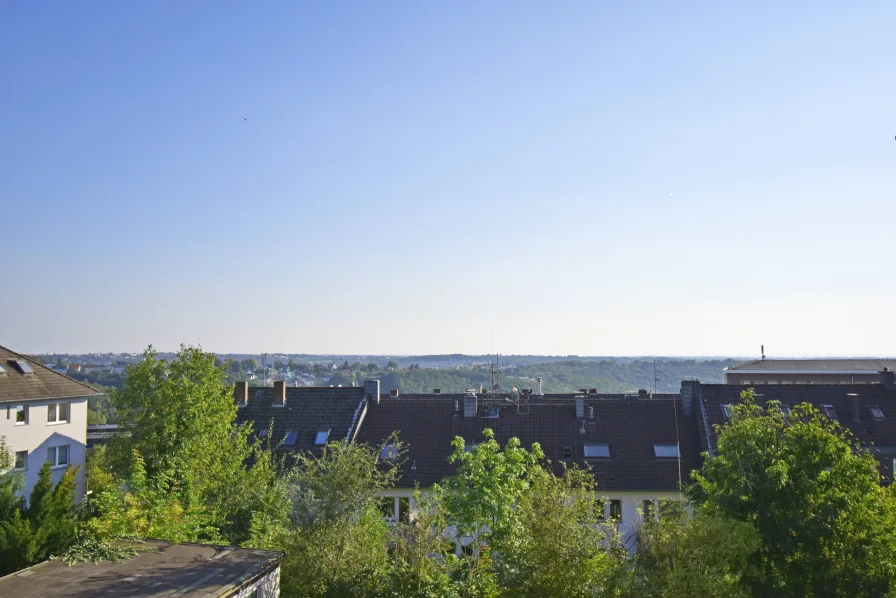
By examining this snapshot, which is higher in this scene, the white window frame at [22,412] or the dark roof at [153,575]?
the white window frame at [22,412]

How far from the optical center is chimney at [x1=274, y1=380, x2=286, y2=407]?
48.2 metres

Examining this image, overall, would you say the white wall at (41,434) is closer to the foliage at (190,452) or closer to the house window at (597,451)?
the foliage at (190,452)

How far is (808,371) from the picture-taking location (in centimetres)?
8250

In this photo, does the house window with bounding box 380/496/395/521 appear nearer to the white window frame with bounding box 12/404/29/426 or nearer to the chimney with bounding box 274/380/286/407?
the chimney with bounding box 274/380/286/407

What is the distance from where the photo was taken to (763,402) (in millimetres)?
44062

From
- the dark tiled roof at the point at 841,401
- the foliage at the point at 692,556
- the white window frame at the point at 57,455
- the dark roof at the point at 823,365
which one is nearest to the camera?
the foliage at the point at 692,556

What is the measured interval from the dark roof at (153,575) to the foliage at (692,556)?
9319mm

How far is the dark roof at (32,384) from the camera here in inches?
1569

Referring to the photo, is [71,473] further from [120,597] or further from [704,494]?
[704,494]

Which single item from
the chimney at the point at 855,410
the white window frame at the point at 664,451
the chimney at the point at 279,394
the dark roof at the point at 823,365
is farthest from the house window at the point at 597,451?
the dark roof at the point at 823,365

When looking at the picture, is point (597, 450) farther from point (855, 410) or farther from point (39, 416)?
point (39, 416)

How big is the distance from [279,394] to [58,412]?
12616 mm

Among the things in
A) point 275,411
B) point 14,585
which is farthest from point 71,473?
point 275,411

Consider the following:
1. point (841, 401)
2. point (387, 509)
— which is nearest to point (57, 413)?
point (387, 509)
